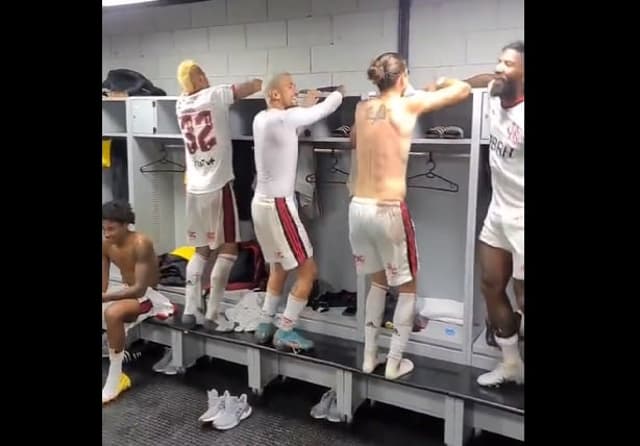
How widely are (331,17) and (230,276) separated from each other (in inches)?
74.7

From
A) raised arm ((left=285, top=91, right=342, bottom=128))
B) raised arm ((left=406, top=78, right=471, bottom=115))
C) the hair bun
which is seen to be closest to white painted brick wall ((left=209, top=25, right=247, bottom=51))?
raised arm ((left=285, top=91, right=342, bottom=128))

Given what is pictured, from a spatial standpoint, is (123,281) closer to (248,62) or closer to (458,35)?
(248,62)

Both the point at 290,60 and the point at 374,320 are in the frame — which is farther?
the point at 290,60

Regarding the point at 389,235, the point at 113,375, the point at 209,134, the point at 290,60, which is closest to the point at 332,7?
the point at 290,60

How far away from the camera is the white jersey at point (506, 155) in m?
2.66

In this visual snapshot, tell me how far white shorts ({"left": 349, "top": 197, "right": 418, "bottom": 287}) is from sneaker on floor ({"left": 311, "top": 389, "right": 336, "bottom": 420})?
0.79 metres

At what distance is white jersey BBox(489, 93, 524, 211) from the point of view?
2.66m

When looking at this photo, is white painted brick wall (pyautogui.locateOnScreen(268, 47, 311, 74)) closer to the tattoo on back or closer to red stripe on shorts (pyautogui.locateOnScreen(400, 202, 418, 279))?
the tattoo on back

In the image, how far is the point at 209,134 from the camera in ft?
12.3

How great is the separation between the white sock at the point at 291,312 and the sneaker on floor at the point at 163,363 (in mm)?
1003

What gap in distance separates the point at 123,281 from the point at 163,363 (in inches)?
25.2

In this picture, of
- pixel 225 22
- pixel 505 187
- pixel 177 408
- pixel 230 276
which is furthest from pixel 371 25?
pixel 177 408
